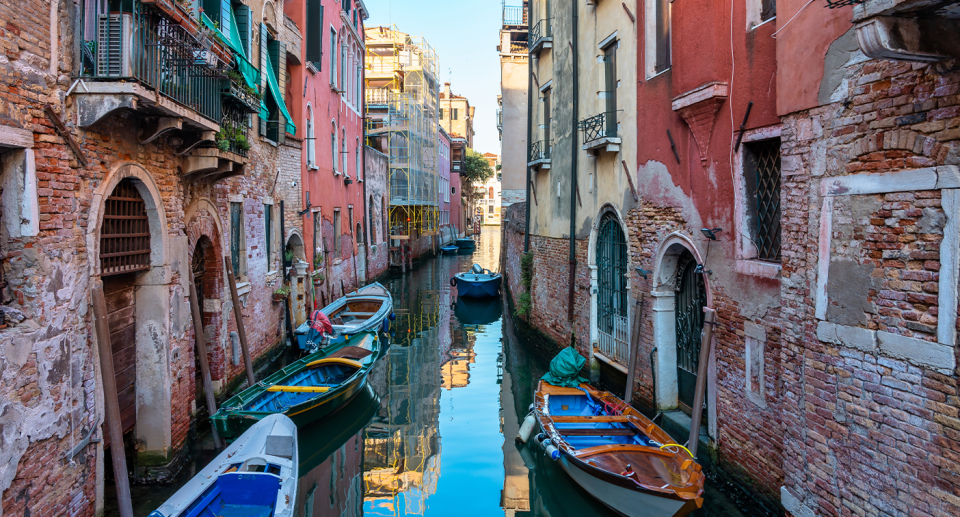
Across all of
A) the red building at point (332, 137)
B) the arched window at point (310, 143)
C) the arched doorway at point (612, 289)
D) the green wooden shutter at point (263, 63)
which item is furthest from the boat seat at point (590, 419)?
the arched window at point (310, 143)

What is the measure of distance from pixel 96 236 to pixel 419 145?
81.5 ft

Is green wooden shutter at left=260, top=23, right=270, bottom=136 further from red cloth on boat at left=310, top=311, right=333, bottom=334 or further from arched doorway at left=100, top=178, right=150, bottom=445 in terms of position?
arched doorway at left=100, top=178, right=150, bottom=445

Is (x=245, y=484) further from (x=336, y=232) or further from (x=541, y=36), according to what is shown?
(x=336, y=232)

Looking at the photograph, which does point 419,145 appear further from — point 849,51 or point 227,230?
point 849,51

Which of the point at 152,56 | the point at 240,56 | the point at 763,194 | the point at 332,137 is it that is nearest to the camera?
the point at 763,194

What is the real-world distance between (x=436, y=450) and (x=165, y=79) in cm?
574

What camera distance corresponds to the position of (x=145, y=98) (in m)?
5.31

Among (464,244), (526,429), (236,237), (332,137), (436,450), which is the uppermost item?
(332,137)

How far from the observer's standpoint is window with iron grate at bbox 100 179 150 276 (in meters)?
5.86

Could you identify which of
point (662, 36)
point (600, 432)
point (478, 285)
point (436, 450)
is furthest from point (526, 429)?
point (478, 285)

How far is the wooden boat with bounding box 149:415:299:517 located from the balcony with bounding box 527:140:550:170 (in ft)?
27.4

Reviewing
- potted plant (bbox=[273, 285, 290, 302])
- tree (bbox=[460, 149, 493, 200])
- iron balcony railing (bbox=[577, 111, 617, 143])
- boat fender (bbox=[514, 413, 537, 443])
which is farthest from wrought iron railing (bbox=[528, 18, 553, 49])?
tree (bbox=[460, 149, 493, 200])

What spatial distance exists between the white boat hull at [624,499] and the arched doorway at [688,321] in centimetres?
196

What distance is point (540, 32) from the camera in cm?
1389
